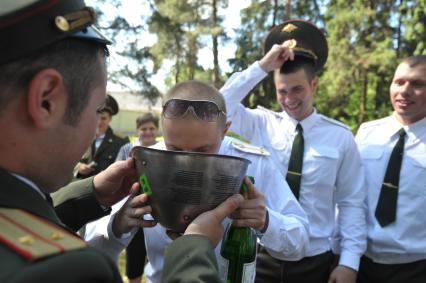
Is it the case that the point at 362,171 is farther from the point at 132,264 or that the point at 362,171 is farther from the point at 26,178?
the point at 132,264

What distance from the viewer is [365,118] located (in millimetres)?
21297

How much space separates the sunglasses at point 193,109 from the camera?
206cm

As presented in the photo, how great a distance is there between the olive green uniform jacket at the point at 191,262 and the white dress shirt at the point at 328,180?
1.99 meters

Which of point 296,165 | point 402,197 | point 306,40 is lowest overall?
point 402,197

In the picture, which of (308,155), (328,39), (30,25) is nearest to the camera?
(30,25)

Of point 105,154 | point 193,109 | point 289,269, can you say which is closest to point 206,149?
point 193,109

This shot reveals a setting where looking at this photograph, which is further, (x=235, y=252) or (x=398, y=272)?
(x=398, y=272)

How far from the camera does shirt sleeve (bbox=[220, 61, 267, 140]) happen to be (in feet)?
12.2

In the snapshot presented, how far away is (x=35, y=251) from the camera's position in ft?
2.91

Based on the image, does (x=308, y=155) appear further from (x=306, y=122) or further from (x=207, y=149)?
(x=207, y=149)

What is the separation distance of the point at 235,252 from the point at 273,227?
211 mm

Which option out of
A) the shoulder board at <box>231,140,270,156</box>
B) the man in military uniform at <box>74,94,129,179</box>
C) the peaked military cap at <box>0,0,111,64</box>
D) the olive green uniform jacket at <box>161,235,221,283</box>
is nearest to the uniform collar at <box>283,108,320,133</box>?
the shoulder board at <box>231,140,270,156</box>

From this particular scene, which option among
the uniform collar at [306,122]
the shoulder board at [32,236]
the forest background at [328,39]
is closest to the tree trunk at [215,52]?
the forest background at [328,39]

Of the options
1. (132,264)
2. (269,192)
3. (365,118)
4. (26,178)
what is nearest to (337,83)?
(365,118)
